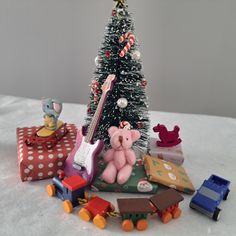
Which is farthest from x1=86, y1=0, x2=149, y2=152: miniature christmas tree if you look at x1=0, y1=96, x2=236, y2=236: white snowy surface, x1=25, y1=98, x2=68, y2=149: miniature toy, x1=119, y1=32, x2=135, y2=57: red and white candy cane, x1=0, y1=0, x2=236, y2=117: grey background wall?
x1=0, y1=0, x2=236, y2=117: grey background wall

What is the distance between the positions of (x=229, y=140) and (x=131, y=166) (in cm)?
45

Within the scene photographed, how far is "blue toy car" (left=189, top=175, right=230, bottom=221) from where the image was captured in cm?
71

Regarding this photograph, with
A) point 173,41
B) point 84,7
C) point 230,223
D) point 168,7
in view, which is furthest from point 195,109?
point 230,223

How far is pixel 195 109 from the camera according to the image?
4.79ft

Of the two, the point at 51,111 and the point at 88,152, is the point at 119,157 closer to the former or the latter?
the point at 88,152

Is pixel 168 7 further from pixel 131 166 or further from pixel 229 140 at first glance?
pixel 131 166

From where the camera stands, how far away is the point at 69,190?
0.73 metres

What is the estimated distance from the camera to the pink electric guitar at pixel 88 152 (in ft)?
2.57

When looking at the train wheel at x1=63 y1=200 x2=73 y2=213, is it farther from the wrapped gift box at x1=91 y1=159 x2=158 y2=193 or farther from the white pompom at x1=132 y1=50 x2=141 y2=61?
the white pompom at x1=132 y1=50 x2=141 y2=61

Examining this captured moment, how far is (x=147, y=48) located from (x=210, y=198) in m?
0.82

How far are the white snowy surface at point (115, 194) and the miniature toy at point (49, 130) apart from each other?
0.10 meters

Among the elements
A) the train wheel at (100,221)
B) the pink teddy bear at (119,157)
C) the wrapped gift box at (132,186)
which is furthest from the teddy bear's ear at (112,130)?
the train wheel at (100,221)

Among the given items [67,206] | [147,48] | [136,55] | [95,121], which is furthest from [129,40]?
[147,48]

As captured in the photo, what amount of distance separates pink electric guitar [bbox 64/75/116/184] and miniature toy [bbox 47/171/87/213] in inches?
1.5
